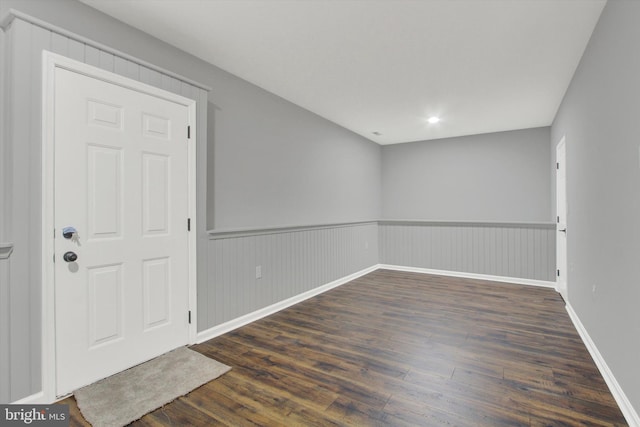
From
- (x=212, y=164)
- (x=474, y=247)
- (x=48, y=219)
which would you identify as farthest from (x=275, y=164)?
(x=474, y=247)

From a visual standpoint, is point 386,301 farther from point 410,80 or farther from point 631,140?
point 631,140

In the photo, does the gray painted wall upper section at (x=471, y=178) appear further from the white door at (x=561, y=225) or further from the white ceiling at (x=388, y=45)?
the white ceiling at (x=388, y=45)

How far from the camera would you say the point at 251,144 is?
340 cm

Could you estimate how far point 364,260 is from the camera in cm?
577

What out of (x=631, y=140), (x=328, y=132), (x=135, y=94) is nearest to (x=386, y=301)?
(x=328, y=132)

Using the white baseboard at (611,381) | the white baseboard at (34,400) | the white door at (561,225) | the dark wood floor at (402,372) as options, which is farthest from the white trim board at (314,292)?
the white baseboard at (611,381)

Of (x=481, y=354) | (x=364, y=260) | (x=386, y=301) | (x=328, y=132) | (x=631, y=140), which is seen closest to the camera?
(x=631, y=140)

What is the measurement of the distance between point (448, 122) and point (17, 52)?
15.9 ft

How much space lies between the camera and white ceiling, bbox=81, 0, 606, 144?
2.14m

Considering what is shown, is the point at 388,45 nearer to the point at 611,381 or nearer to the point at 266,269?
the point at 266,269

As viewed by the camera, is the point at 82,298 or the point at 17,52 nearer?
the point at 17,52

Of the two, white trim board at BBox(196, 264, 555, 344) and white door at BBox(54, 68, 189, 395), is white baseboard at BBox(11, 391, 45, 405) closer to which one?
white door at BBox(54, 68, 189, 395)

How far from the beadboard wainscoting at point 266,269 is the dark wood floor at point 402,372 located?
20 cm

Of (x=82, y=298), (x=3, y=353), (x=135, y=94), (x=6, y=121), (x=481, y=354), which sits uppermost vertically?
(x=135, y=94)
